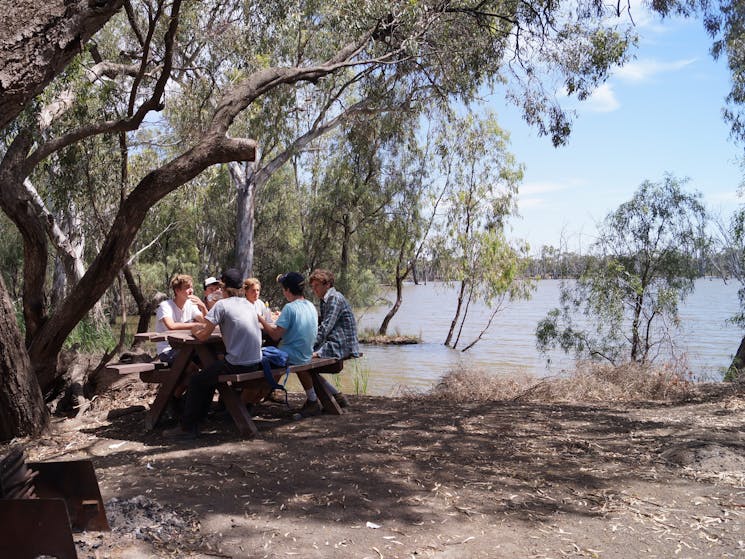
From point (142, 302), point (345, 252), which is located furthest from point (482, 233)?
point (142, 302)

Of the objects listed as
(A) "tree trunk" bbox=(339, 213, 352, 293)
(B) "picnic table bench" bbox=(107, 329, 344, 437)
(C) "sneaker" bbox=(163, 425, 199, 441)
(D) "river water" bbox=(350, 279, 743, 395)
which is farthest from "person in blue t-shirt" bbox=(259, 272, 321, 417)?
(A) "tree trunk" bbox=(339, 213, 352, 293)

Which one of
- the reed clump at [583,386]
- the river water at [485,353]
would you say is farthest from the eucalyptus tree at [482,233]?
A: the reed clump at [583,386]

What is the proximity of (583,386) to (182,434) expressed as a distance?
15.8 ft

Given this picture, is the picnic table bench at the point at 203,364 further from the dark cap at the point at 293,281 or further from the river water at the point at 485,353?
the river water at the point at 485,353

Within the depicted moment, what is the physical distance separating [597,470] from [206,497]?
8.30 feet

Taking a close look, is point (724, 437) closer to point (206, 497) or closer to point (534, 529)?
point (534, 529)

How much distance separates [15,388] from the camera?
17.5 feet

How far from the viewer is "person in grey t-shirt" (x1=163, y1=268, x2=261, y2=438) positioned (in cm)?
516

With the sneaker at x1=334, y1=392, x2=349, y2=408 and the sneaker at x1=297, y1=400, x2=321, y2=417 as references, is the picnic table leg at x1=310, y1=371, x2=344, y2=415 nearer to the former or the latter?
the sneaker at x1=297, y1=400, x2=321, y2=417

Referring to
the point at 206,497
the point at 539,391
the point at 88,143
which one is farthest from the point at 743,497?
the point at 88,143

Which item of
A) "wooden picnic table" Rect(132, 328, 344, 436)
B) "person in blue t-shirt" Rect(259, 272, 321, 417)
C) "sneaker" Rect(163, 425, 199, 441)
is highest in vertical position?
"person in blue t-shirt" Rect(259, 272, 321, 417)

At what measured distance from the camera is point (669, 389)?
7.93 metres

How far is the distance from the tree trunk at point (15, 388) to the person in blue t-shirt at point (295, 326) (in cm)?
192

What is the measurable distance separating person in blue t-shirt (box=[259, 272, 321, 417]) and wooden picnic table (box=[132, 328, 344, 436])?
0.12 m
